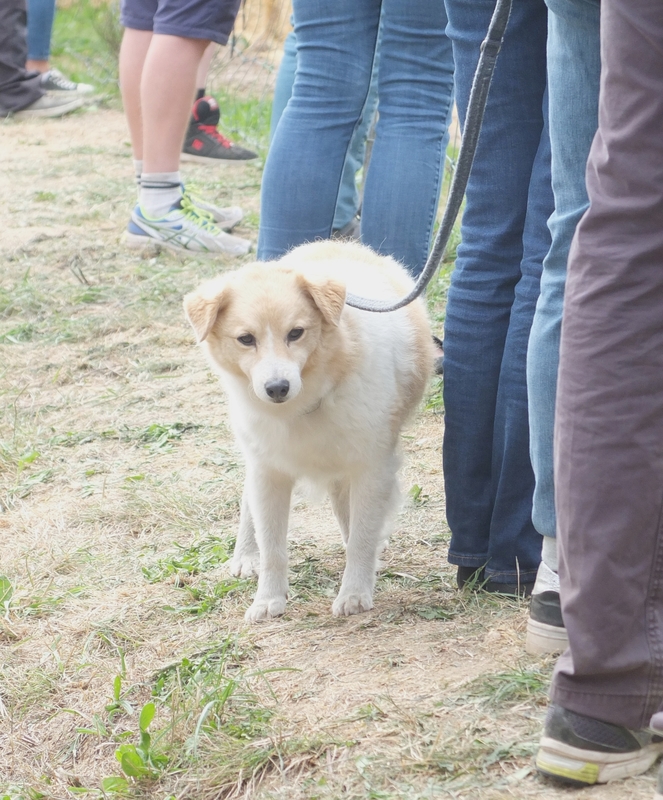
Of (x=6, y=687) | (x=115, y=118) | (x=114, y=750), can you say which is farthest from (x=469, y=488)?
(x=115, y=118)

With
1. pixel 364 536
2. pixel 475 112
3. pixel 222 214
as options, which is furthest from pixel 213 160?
pixel 475 112

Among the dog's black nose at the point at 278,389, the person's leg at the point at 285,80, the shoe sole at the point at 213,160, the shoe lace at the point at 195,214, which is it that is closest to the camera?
the dog's black nose at the point at 278,389

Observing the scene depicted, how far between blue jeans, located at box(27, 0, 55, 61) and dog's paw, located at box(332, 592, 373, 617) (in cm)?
868

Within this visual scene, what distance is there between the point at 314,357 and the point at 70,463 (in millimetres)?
1501

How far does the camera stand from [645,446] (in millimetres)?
1532

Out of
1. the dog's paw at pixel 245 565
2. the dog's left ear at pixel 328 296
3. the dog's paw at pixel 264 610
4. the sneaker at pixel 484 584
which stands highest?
the dog's left ear at pixel 328 296

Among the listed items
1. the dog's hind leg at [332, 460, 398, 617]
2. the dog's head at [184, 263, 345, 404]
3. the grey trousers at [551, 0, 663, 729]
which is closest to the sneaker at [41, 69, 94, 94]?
the dog's head at [184, 263, 345, 404]

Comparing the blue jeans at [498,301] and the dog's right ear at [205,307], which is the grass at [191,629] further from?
the dog's right ear at [205,307]

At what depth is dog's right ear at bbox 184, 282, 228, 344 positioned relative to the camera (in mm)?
2600

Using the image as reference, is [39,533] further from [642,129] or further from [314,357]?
[642,129]

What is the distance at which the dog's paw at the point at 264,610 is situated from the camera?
2.66m

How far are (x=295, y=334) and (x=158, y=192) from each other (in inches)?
121

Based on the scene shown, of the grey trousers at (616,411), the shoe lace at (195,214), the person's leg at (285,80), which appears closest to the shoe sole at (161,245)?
the shoe lace at (195,214)

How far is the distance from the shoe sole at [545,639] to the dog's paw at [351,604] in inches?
25.1
